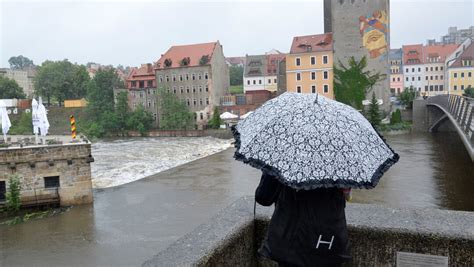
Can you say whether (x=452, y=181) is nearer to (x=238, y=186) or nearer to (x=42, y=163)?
(x=238, y=186)

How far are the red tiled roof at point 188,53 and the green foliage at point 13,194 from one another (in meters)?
37.0

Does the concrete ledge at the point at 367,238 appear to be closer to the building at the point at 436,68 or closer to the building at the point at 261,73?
the building at the point at 261,73

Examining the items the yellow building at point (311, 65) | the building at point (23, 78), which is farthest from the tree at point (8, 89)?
the yellow building at point (311, 65)

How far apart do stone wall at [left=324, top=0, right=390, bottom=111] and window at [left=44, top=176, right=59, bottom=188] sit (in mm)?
33218

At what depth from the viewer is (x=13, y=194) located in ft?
62.1

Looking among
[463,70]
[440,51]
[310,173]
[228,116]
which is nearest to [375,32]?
[228,116]

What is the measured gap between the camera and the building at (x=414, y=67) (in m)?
75.9

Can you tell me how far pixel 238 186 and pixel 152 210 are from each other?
5183mm

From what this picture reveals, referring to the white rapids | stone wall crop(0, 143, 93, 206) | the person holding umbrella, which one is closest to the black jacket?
the person holding umbrella

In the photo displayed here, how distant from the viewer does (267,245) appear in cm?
263

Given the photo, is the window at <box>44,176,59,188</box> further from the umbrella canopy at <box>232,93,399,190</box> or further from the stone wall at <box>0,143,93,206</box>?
the umbrella canopy at <box>232,93,399,190</box>

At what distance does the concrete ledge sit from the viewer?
3.12 metres

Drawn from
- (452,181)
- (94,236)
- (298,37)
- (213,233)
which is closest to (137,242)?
(94,236)

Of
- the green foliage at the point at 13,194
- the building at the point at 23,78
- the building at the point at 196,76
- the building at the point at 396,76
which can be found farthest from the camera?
the building at the point at 23,78
